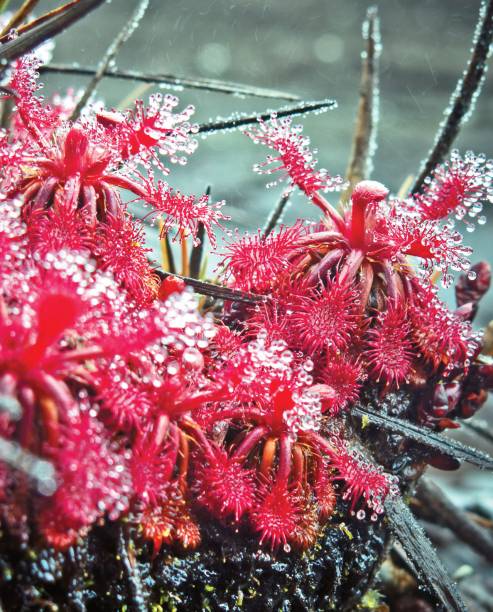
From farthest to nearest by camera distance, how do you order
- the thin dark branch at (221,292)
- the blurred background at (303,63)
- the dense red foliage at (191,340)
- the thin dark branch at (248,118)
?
the blurred background at (303,63) → the thin dark branch at (248,118) → the thin dark branch at (221,292) → the dense red foliage at (191,340)

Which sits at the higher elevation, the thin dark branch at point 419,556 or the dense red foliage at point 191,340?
the dense red foliage at point 191,340

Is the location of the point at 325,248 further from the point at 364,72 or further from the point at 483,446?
the point at 483,446

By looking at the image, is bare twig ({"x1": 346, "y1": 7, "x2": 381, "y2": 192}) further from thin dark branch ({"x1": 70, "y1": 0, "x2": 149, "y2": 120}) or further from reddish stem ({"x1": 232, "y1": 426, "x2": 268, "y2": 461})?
reddish stem ({"x1": 232, "y1": 426, "x2": 268, "y2": 461})

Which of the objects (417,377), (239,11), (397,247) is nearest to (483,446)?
(417,377)

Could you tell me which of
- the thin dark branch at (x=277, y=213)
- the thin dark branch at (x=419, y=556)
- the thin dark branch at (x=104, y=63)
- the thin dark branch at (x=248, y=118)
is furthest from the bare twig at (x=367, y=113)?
the thin dark branch at (x=419, y=556)

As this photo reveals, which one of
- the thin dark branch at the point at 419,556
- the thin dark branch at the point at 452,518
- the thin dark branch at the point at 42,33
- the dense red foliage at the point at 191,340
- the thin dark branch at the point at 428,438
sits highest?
the thin dark branch at the point at 42,33

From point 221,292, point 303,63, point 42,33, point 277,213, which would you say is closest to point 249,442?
point 221,292

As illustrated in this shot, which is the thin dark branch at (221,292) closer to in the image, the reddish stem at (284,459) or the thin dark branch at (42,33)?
the reddish stem at (284,459)
